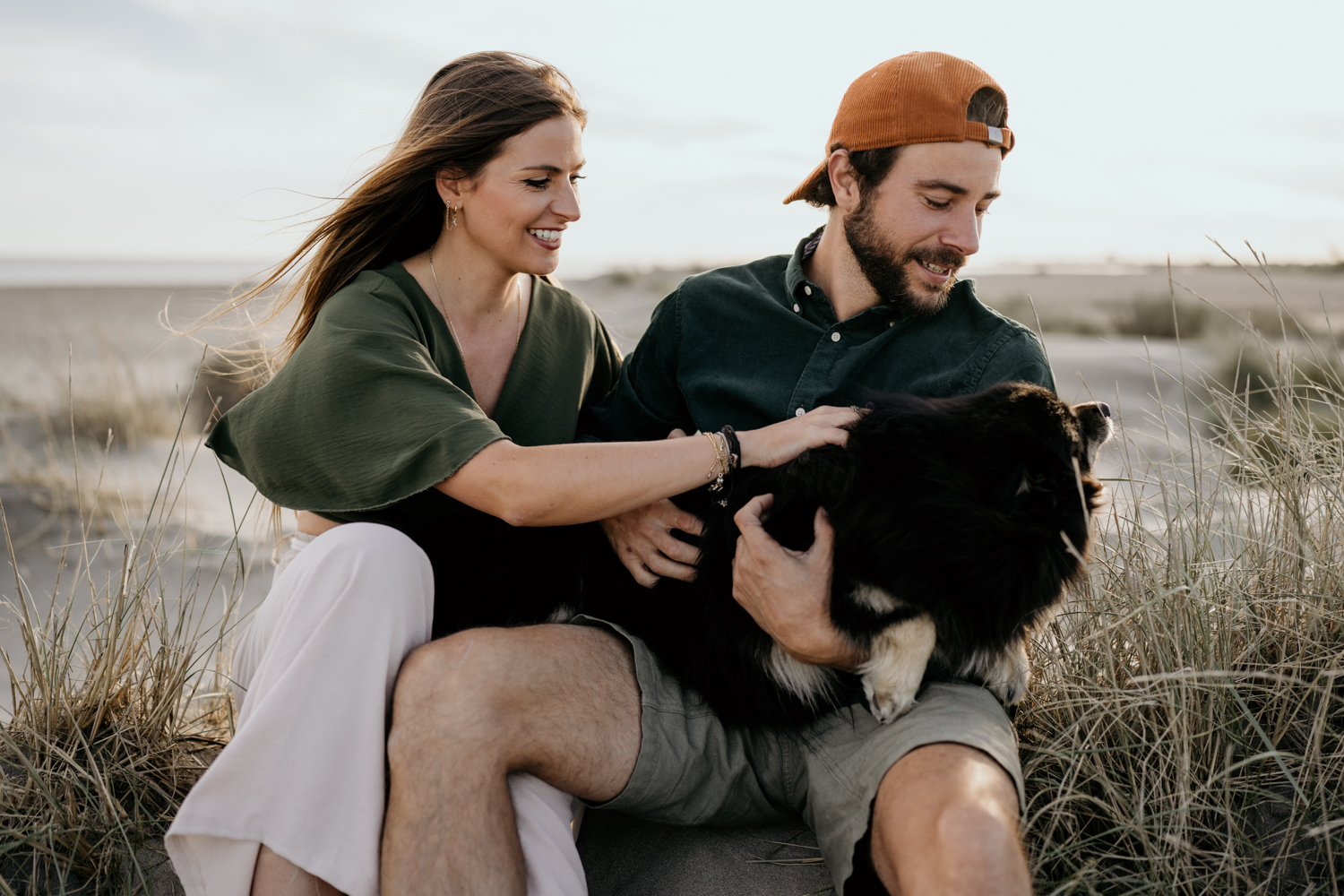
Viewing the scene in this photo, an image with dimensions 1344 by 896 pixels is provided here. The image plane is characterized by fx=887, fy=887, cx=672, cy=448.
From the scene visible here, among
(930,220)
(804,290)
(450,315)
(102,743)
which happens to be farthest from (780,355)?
(102,743)

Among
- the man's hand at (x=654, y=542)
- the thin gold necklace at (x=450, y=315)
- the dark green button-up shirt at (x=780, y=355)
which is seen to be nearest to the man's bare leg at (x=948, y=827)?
the man's hand at (x=654, y=542)

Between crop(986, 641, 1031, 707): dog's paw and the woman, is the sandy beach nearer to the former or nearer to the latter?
the woman

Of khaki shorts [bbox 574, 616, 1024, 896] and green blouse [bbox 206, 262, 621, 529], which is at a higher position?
green blouse [bbox 206, 262, 621, 529]

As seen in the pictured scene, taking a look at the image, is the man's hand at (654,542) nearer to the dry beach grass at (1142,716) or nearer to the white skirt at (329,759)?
the white skirt at (329,759)

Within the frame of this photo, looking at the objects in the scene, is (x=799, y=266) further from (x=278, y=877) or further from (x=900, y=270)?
(x=278, y=877)

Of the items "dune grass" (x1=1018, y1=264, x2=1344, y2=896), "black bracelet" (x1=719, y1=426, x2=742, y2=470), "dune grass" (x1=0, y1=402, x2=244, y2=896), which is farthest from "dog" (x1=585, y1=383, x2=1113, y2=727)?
"dune grass" (x1=0, y1=402, x2=244, y2=896)

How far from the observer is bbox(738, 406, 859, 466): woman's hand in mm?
2219

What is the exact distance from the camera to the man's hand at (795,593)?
2061mm

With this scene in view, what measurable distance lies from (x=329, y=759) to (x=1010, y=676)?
1573 millimetres

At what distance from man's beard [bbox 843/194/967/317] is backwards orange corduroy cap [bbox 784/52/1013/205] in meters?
0.25

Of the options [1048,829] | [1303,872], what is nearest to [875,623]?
[1048,829]

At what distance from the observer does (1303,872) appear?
1.92m

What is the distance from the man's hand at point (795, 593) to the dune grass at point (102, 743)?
1.51 m

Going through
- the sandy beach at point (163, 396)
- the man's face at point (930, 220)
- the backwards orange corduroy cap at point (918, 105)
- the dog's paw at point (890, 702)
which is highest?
the backwards orange corduroy cap at point (918, 105)
